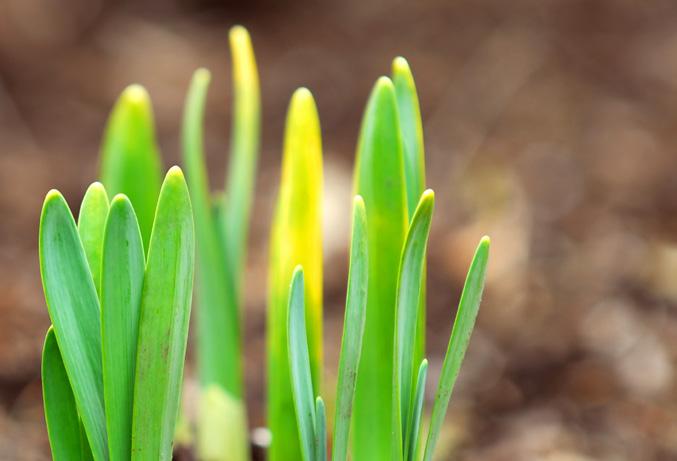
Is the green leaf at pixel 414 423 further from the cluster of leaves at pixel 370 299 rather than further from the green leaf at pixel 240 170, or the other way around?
the green leaf at pixel 240 170

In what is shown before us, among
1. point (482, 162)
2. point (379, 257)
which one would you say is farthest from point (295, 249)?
point (482, 162)

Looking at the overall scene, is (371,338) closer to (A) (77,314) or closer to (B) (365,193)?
(B) (365,193)

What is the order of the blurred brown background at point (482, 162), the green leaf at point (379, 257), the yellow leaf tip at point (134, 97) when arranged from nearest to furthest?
1. the green leaf at point (379, 257)
2. the yellow leaf tip at point (134, 97)
3. the blurred brown background at point (482, 162)

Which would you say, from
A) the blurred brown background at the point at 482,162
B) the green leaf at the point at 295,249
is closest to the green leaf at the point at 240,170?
the green leaf at the point at 295,249

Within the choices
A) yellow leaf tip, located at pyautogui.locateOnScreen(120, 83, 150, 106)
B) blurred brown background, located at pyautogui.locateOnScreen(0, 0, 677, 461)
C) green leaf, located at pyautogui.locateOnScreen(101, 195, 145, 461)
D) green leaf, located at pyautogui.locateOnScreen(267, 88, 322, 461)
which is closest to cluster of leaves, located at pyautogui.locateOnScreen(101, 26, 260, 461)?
yellow leaf tip, located at pyautogui.locateOnScreen(120, 83, 150, 106)

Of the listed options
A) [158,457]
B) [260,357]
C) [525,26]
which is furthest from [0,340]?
[525,26]

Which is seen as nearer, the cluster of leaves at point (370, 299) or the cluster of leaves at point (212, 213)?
the cluster of leaves at point (370, 299)

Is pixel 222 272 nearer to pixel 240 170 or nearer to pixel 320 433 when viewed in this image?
pixel 240 170
